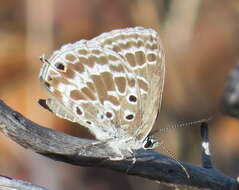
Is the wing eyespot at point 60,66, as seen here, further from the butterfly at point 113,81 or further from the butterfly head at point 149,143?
the butterfly head at point 149,143

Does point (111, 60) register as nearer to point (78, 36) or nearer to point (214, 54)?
point (78, 36)

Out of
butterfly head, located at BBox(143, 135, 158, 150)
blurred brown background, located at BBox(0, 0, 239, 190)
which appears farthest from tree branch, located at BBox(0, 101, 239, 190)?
blurred brown background, located at BBox(0, 0, 239, 190)

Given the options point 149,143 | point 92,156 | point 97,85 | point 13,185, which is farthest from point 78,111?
point 13,185

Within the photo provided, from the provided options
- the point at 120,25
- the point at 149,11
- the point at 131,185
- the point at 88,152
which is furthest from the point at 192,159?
the point at 88,152

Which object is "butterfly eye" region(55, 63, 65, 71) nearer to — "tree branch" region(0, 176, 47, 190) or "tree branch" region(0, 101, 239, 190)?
"tree branch" region(0, 101, 239, 190)

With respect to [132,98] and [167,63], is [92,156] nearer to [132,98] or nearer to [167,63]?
[132,98]

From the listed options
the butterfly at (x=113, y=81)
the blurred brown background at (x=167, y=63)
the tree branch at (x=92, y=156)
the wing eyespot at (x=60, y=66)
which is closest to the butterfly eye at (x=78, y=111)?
the butterfly at (x=113, y=81)
